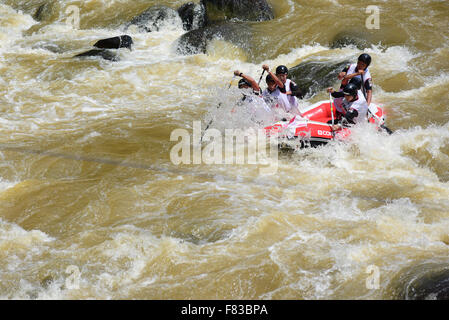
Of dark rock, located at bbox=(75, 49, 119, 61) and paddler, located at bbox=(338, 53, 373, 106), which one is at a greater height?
dark rock, located at bbox=(75, 49, 119, 61)

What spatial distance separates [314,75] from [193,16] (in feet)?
16.7

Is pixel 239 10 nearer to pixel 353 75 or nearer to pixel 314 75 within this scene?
pixel 314 75

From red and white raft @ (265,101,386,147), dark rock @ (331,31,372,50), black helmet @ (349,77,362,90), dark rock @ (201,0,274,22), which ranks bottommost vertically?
red and white raft @ (265,101,386,147)

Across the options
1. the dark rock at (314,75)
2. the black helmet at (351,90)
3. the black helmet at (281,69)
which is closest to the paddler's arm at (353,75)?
the black helmet at (351,90)

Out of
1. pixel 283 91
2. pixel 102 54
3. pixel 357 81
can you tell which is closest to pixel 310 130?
pixel 283 91

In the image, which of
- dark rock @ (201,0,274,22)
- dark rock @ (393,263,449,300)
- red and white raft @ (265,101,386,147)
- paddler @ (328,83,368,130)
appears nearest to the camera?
dark rock @ (393,263,449,300)

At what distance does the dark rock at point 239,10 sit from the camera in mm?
13164

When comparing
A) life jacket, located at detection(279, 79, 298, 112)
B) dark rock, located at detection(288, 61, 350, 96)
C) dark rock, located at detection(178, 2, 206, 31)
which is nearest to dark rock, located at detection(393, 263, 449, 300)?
life jacket, located at detection(279, 79, 298, 112)

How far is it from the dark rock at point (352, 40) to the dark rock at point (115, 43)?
508 centimetres

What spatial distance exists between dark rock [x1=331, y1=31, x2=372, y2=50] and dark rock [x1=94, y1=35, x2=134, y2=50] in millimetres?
5084

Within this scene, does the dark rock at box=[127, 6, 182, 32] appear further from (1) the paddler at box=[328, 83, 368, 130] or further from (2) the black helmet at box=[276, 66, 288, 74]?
(1) the paddler at box=[328, 83, 368, 130]

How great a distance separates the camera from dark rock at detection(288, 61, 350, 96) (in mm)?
9914

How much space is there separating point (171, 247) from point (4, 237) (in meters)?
1.87

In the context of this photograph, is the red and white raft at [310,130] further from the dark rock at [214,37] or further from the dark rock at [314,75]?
the dark rock at [214,37]
